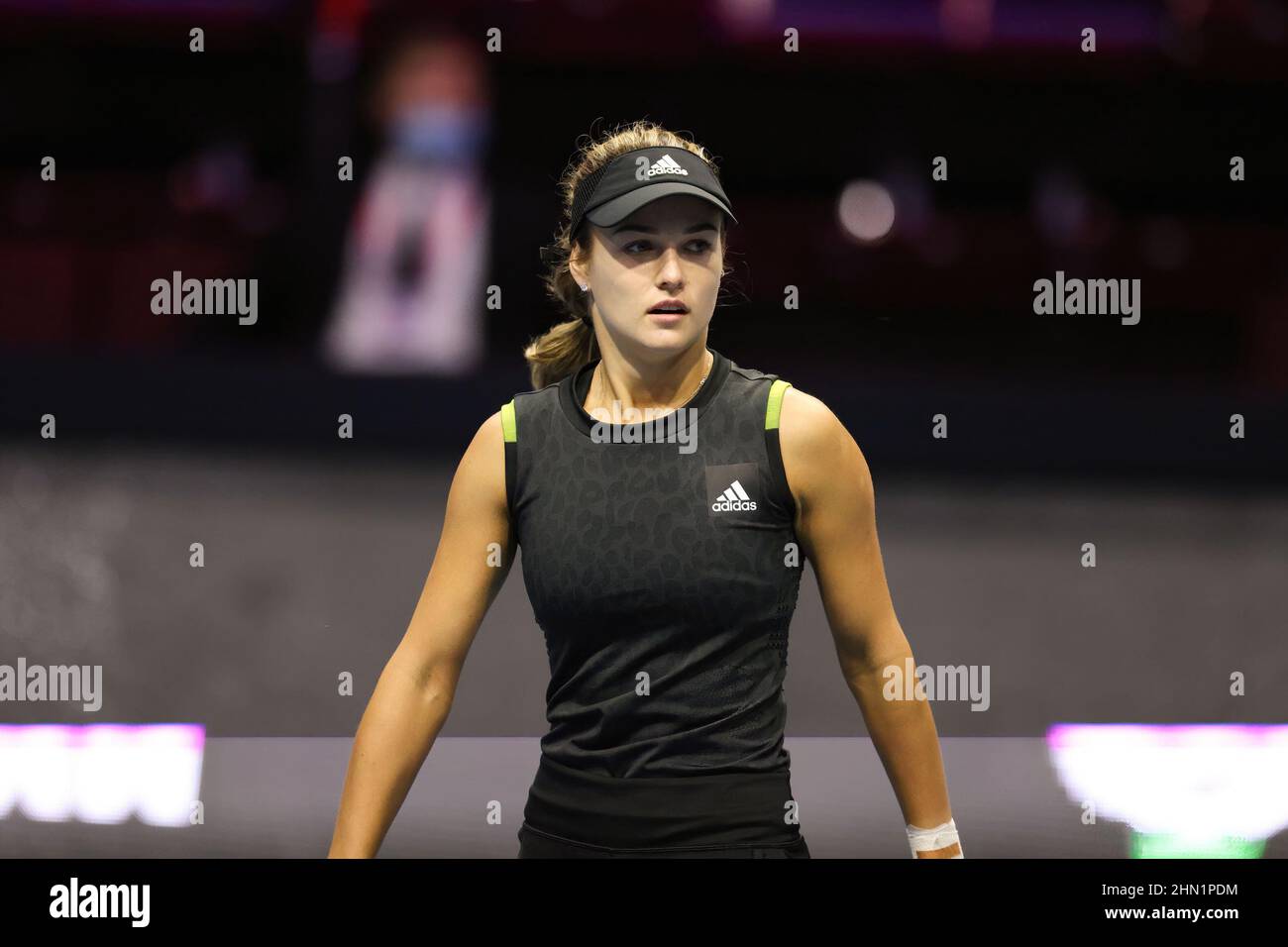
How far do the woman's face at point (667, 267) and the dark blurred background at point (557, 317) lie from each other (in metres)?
2.12

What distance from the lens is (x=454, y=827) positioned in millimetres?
3934

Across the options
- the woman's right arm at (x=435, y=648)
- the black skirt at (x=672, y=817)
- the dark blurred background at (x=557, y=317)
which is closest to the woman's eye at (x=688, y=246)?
the woman's right arm at (x=435, y=648)

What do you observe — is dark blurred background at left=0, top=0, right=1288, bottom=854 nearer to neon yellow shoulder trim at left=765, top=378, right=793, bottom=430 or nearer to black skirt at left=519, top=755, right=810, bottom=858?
black skirt at left=519, top=755, right=810, bottom=858

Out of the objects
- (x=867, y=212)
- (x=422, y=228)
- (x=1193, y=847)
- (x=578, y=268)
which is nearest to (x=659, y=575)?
(x=578, y=268)

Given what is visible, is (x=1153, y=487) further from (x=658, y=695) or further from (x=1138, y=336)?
(x=658, y=695)

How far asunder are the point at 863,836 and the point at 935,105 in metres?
5.26

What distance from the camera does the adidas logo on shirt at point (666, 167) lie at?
201cm

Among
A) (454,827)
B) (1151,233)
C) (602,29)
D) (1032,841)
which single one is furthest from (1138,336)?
(454,827)

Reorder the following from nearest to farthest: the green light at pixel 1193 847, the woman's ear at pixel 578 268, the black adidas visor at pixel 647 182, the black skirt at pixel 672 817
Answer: the black skirt at pixel 672 817 → the black adidas visor at pixel 647 182 → the woman's ear at pixel 578 268 → the green light at pixel 1193 847

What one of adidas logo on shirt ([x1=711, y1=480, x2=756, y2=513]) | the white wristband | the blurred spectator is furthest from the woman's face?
the blurred spectator

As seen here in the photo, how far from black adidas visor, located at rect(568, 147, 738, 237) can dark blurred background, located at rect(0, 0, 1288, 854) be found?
218 centimetres

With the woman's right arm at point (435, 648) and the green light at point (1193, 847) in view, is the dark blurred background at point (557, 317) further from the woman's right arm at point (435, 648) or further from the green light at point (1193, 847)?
the woman's right arm at point (435, 648)

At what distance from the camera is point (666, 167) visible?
2.02 m

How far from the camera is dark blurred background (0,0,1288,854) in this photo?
5.36 m
